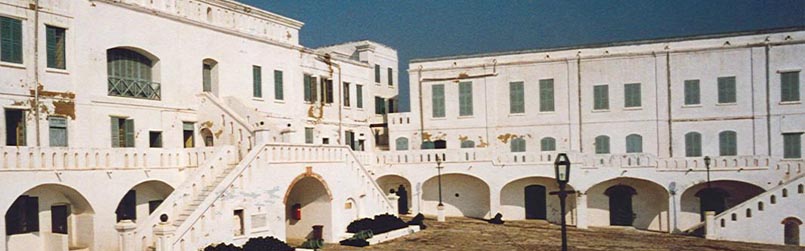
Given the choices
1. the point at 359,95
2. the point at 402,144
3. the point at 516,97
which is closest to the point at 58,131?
the point at 359,95

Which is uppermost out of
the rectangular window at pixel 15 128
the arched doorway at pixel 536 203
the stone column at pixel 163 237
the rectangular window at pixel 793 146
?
the rectangular window at pixel 15 128

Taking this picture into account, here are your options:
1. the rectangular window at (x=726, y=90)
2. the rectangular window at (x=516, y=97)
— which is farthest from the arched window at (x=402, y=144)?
the rectangular window at (x=726, y=90)

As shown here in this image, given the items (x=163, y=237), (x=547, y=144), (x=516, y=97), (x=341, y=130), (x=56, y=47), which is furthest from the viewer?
(x=516, y=97)

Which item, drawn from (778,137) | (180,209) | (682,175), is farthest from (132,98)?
(778,137)

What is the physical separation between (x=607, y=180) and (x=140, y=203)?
2211cm

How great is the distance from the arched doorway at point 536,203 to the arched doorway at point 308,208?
13339 millimetres

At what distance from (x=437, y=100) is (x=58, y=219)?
22136 millimetres

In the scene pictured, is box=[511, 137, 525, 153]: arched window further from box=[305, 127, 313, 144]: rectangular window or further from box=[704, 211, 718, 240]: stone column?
box=[305, 127, 313, 144]: rectangular window

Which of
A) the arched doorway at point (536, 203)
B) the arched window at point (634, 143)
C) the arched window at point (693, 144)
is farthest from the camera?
the arched doorway at point (536, 203)

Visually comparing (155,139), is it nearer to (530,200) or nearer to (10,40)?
(10,40)

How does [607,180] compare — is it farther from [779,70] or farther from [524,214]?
[779,70]

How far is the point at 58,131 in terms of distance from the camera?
71.6 ft

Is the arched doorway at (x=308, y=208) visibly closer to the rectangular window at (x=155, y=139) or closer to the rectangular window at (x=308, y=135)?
the rectangular window at (x=155, y=139)

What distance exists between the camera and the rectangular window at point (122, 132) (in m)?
23.8
